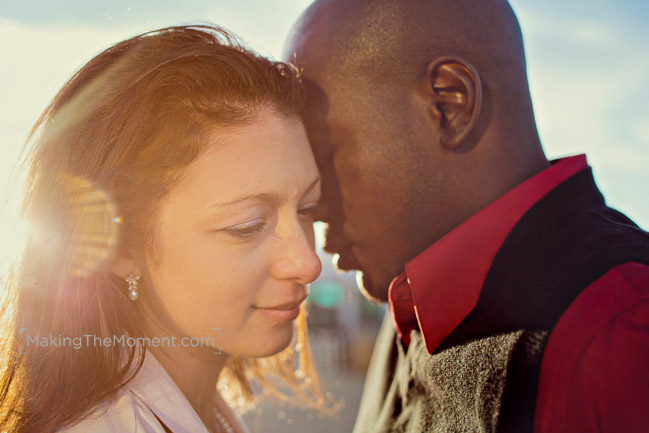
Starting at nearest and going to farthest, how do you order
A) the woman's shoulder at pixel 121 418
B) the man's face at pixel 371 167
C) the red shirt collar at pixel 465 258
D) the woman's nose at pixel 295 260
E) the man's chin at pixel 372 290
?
the woman's shoulder at pixel 121 418
the red shirt collar at pixel 465 258
the woman's nose at pixel 295 260
the man's face at pixel 371 167
the man's chin at pixel 372 290

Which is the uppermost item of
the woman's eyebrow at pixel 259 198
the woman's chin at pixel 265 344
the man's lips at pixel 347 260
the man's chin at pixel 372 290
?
the woman's eyebrow at pixel 259 198

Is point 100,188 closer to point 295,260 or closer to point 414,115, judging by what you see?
point 295,260

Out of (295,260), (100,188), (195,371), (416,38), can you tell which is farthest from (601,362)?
(100,188)

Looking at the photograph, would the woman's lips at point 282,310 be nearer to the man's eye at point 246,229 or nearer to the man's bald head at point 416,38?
the man's eye at point 246,229

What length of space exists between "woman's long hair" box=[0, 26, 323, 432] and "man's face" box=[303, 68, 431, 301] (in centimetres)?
34

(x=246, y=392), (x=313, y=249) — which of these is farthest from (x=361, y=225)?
(x=246, y=392)

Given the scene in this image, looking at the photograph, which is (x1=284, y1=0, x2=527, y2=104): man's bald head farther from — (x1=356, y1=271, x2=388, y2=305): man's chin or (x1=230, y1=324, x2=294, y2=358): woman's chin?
(x1=230, y1=324, x2=294, y2=358): woman's chin

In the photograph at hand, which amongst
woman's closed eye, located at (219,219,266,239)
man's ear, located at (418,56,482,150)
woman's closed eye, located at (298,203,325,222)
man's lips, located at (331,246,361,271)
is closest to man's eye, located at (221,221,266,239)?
woman's closed eye, located at (219,219,266,239)

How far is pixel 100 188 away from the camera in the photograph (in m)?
1.72

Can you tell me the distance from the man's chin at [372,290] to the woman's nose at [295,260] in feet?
1.16

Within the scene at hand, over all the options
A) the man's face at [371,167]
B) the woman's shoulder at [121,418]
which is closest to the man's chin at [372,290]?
the man's face at [371,167]

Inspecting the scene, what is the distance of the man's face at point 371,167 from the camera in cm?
192

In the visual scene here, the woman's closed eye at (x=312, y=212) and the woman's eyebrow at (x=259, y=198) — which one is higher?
the woman's eyebrow at (x=259, y=198)

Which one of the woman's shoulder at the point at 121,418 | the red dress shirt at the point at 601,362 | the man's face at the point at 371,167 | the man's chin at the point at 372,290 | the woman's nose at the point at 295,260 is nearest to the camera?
the red dress shirt at the point at 601,362
